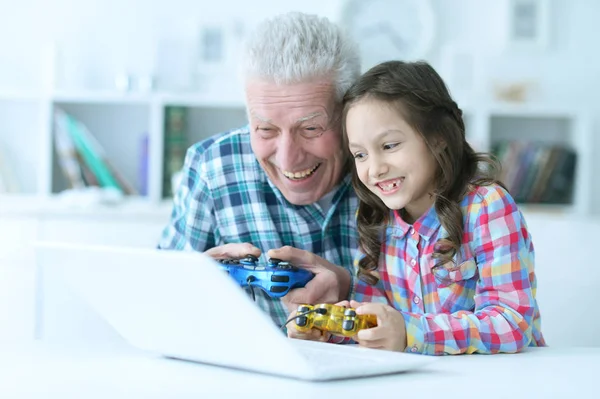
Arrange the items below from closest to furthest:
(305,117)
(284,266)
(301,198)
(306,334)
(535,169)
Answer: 1. (306,334)
2. (284,266)
3. (305,117)
4. (301,198)
5. (535,169)

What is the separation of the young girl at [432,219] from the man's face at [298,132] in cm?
9

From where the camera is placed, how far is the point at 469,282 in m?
1.46

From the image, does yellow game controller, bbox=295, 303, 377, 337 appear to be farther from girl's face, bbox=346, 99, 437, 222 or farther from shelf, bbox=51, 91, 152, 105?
shelf, bbox=51, 91, 152, 105

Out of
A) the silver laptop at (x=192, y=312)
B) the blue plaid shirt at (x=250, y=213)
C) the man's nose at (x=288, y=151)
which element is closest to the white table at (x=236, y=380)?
the silver laptop at (x=192, y=312)

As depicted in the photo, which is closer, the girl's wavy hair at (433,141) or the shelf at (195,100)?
the girl's wavy hair at (433,141)

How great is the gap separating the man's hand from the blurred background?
6.49ft

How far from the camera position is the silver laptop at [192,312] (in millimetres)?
850

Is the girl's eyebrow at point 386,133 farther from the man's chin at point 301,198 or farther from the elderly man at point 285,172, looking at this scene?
the man's chin at point 301,198

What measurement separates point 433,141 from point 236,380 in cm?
72

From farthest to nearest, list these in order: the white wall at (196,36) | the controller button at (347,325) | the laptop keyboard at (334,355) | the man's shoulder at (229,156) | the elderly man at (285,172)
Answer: the white wall at (196,36), the man's shoulder at (229,156), the elderly man at (285,172), the controller button at (347,325), the laptop keyboard at (334,355)

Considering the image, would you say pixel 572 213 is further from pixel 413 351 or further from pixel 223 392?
pixel 223 392

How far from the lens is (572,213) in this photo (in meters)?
3.91

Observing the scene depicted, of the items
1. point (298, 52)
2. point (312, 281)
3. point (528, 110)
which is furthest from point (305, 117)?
point (528, 110)

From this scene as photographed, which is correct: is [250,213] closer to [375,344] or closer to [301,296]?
[301,296]
